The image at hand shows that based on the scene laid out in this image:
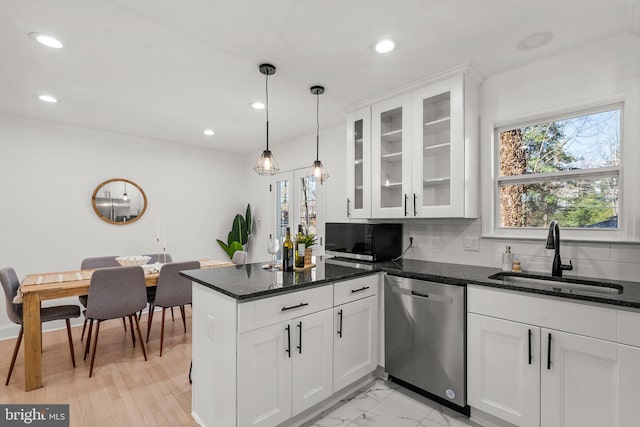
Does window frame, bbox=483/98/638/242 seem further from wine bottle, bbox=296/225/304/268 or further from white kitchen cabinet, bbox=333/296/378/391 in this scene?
wine bottle, bbox=296/225/304/268

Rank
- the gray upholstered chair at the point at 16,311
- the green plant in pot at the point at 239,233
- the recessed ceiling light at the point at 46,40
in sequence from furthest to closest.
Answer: the green plant in pot at the point at 239,233
the gray upholstered chair at the point at 16,311
the recessed ceiling light at the point at 46,40

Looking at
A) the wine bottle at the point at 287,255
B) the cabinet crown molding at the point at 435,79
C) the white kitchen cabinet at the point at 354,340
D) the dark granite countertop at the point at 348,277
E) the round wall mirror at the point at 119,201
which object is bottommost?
the white kitchen cabinet at the point at 354,340

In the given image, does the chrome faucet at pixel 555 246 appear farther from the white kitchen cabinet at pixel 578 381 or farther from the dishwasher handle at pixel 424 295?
the dishwasher handle at pixel 424 295

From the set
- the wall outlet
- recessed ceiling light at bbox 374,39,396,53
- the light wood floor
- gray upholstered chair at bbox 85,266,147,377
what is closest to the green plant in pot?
the light wood floor

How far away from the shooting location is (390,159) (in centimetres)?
286

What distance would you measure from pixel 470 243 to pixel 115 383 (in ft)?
10.2

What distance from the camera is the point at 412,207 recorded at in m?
2.62

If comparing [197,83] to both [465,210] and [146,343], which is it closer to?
[465,210]

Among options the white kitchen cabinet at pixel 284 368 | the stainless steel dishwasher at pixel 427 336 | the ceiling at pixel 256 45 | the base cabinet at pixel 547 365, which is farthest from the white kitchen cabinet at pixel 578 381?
the ceiling at pixel 256 45

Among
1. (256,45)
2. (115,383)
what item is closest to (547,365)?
(256,45)

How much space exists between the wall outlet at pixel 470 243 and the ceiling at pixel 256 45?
Result: 133 cm

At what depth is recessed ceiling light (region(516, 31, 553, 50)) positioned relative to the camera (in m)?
1.95

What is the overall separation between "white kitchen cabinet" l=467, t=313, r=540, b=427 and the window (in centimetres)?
93

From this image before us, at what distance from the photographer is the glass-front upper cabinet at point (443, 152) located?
2361 mm
